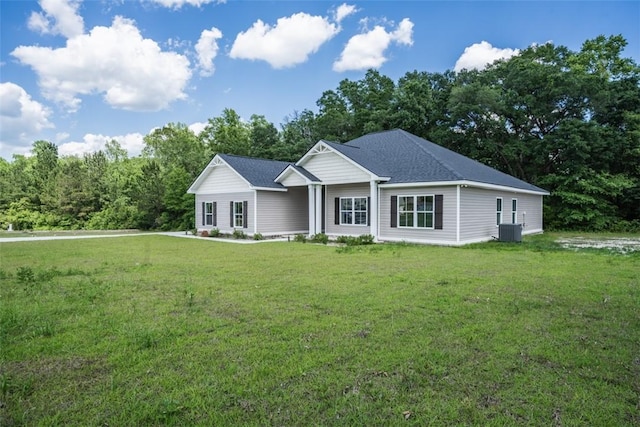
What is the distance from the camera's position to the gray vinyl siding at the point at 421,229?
15.1 m

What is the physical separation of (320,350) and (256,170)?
1793 centimetres

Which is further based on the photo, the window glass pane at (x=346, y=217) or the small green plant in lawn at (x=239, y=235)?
the small green plant in lawn at (x=239, y=235)

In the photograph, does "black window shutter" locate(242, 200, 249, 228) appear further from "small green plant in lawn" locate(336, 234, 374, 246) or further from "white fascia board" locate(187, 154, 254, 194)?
"small green plant in lawn" locate(336, 234, 374, 246)

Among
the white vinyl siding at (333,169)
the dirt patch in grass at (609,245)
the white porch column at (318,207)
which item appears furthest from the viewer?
the white porch column at (318,207)

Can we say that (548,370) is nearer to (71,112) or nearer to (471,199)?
(471,199)

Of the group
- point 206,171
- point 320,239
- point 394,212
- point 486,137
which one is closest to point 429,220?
point 394,212

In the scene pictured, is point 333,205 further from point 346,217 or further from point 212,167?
point 212,167

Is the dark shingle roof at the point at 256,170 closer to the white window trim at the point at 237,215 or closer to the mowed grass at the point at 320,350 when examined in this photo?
the white window trim at the point at 237,215

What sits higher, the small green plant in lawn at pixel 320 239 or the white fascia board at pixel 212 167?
the white fascia board at pixel 212 167

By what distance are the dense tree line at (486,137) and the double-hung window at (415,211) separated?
13.7 meters

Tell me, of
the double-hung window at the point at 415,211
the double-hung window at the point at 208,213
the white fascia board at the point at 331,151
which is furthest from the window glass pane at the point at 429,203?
the double-hung window at the point at 208,213

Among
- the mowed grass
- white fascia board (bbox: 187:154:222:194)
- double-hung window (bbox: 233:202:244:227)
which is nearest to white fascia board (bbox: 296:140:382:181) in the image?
double-hung window (bbox: 233:202:244:227)

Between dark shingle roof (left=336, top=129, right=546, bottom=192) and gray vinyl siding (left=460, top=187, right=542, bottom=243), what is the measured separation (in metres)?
0.53

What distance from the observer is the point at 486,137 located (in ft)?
94.1
